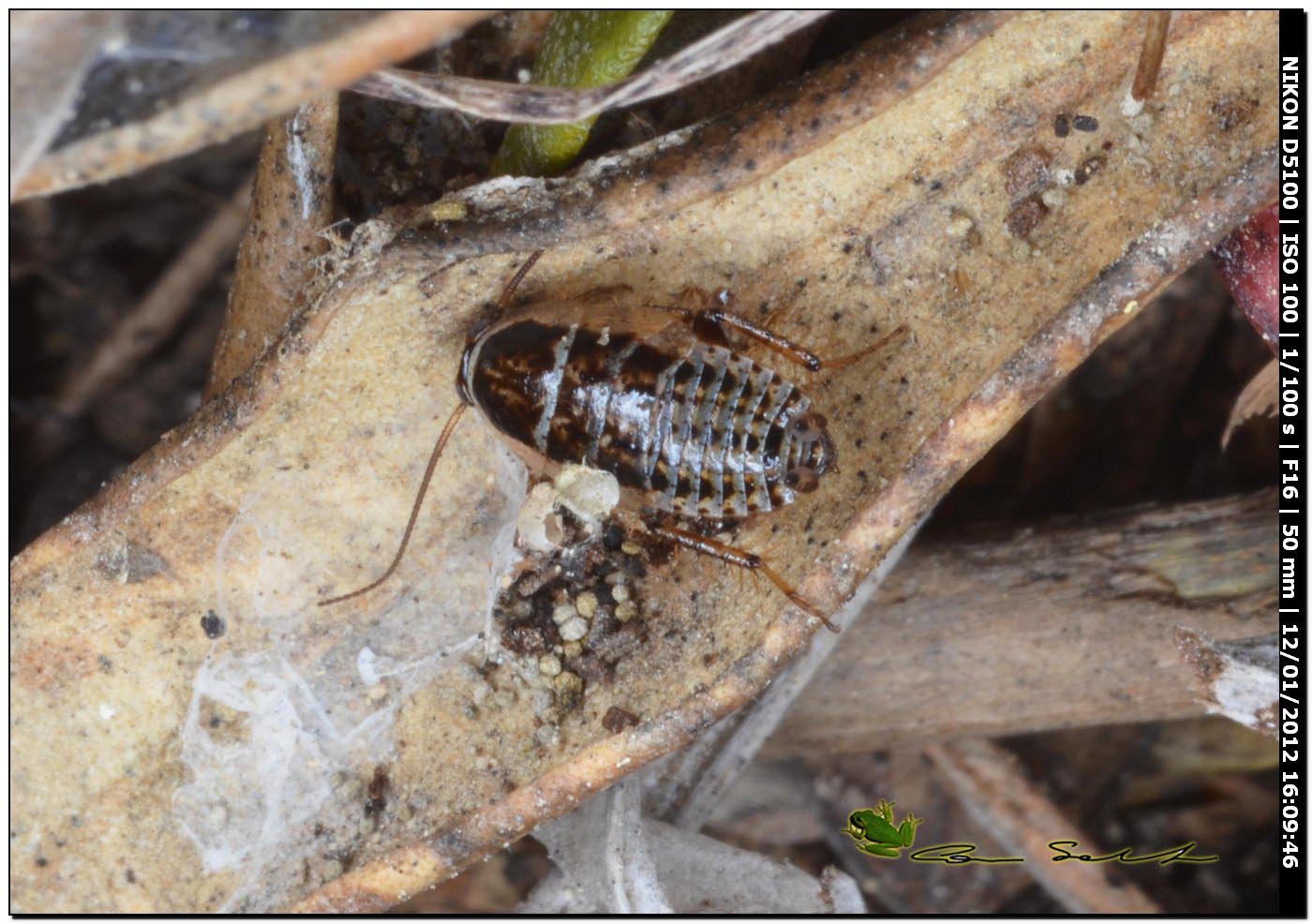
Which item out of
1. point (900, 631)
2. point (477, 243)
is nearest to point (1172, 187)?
point (900, 631)

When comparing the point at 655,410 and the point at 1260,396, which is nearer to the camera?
the point at 655,410

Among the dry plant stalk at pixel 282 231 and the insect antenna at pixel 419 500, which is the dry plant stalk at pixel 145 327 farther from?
the insect antenna at pixel 419 500

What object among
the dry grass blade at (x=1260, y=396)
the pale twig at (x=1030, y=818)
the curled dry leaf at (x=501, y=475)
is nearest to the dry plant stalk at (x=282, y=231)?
the curled dry leaf at (x=501, y=475)

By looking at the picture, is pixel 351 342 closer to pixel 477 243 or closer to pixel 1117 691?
pixel 477 243

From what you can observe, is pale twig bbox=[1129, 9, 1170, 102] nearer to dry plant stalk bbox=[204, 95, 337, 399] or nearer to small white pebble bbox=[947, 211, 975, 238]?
small white pebble bbox=[947, 211, 975, 238]

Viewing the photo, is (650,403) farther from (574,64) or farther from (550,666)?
(574,64)

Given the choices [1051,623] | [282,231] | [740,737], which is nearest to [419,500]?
[282,231]
